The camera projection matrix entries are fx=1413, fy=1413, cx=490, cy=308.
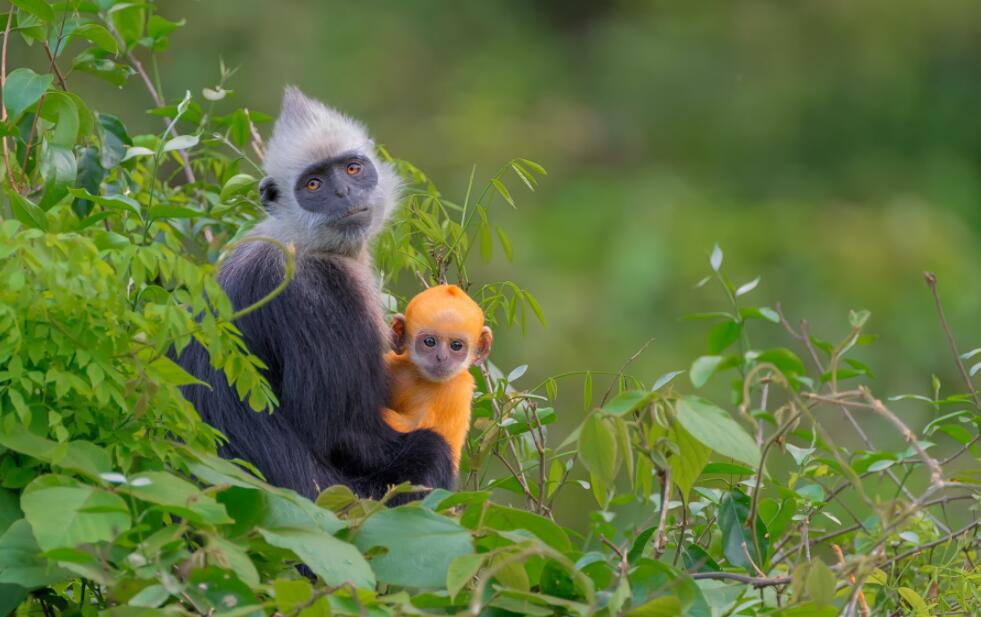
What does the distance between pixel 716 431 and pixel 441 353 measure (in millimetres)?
1630

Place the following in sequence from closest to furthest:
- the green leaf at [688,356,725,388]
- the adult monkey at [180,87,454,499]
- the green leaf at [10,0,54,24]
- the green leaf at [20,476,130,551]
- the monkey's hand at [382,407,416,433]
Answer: the green leaf at [20,476,130,551]
the green leaf at [688,356,725,388]
the green leaf at [10,0,54,24]
the adult monkey at [180,87,454,499]
the monkey's hand at [382,407,416,433]

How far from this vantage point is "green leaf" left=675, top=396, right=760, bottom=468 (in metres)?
2.00

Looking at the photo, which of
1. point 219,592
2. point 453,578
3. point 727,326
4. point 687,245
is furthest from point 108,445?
point 687,245

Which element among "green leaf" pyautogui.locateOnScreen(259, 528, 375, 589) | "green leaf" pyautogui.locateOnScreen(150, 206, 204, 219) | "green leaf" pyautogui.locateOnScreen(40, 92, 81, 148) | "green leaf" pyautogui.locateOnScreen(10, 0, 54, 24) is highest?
"green leaf" pyautogui.locateOnScreen(10, 0, 54, 24)

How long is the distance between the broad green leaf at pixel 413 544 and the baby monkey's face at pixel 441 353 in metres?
1.40

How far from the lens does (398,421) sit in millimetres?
3695

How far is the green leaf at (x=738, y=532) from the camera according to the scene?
2576 millimetres

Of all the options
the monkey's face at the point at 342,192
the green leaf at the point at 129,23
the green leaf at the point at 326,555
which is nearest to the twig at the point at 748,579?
the green leaf at the point at 326,555

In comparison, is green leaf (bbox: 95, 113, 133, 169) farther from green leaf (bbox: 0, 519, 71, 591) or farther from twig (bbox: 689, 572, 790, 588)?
twig (bbox: 689, 572, 790, 588)

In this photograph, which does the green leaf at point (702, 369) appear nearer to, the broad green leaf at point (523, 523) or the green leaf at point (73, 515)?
the broad green leaf at point (523, 523)

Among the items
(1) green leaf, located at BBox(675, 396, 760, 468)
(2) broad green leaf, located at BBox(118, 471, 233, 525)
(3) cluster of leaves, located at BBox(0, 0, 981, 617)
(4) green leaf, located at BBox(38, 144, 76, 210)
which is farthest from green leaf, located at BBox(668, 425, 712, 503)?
(4) green leaf, located at BBox(38, 144, 76, 210)

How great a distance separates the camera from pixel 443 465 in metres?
3.52

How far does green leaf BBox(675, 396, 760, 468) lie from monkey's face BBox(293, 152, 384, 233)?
196cm

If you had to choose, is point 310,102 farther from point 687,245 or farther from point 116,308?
point 687,245
